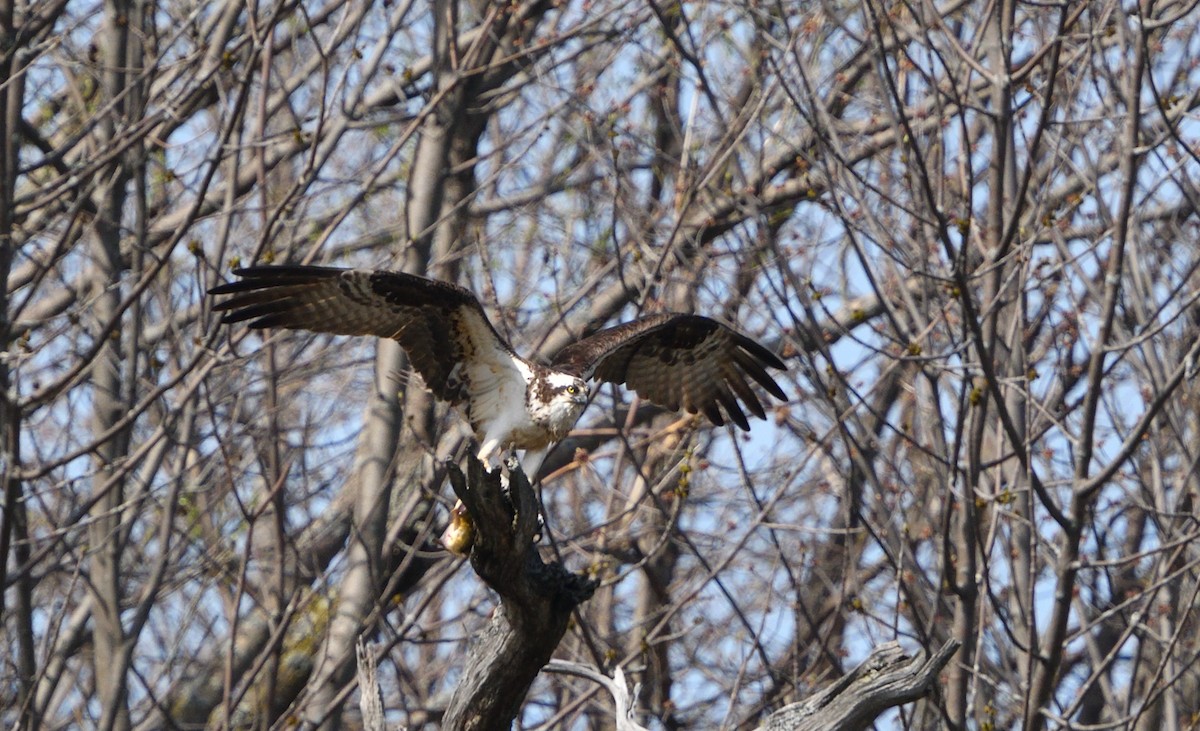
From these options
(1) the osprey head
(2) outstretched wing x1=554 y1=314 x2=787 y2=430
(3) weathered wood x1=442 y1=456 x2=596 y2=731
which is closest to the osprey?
(1) the osprey head

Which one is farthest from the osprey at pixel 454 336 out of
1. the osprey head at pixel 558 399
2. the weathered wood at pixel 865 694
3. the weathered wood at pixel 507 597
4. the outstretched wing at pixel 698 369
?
the weathered wood at pixel 865 694

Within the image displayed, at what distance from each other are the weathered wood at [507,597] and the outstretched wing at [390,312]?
1.54 m

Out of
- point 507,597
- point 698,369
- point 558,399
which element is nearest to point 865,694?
point 507,597

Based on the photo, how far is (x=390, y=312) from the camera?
6914mm

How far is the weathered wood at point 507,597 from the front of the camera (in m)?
5.14

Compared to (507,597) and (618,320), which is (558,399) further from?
(618,320)

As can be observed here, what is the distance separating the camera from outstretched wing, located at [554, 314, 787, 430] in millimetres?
7965

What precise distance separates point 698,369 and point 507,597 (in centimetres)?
323

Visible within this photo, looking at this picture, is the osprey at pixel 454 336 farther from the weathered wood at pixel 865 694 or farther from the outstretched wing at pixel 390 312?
the weathered wood at pixel 865 694

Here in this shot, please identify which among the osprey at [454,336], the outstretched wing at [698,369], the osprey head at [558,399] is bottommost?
the osprey head at [558,399]

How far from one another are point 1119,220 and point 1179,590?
402 centimetres

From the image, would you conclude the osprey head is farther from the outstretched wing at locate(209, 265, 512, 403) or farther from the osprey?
the outstretched wing at locate(209, 265, 512, 403)

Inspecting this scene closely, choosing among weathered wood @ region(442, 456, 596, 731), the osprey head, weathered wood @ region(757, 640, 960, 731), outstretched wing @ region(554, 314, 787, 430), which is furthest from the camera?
outstretched wing @ region(554, 314, 787, 430)

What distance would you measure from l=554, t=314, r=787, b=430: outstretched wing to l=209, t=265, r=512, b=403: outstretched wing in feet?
3.58
